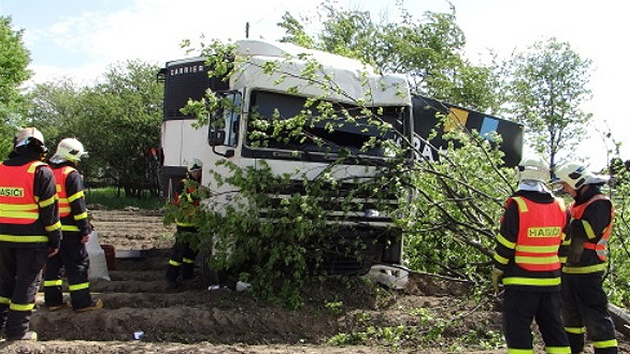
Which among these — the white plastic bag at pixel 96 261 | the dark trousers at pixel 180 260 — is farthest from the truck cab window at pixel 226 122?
the white plastic bag at pixel 96 261

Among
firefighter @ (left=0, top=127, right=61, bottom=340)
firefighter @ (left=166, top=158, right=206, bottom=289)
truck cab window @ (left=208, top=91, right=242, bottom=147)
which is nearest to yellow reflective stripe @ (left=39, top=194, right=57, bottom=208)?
firefighter @ (left=0, top=127, right=61, bottom=340)

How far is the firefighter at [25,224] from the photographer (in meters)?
5.08

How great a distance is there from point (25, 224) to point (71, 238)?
2.59 ft

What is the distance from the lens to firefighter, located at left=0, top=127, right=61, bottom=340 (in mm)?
5078

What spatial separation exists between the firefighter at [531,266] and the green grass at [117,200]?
70.6 ft

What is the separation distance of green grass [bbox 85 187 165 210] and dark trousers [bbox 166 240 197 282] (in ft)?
57.9

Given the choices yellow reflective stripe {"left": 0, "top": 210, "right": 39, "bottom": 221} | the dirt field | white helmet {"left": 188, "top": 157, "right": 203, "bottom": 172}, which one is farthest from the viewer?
white helmet {"left": 188, "top": 157, "right": 203, "bottom": 172}

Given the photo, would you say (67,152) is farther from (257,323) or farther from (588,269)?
(588,269)

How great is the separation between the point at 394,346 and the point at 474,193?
89.4 inches

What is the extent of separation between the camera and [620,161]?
624cm

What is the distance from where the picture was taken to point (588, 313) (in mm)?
5164

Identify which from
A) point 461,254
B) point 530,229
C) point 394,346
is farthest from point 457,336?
point 530,229

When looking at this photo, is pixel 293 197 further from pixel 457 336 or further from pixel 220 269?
pixel 457 336

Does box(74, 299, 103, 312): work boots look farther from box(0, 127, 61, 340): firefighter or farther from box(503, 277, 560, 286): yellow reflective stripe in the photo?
box(503, 277, 560, 286): yellow reflective stripe
